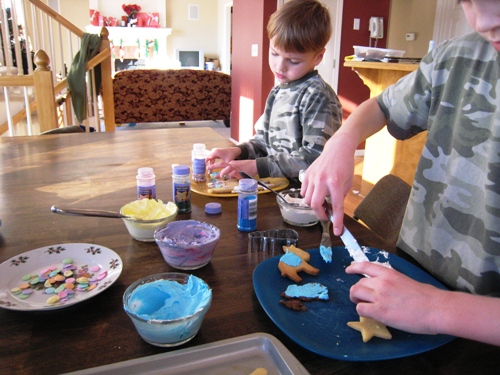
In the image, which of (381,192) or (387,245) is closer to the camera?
(387,245)

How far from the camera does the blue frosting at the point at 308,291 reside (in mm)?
707

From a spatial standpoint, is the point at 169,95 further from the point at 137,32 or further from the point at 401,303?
the point at 401,303

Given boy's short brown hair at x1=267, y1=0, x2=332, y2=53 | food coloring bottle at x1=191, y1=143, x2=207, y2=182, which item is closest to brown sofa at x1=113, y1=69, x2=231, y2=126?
boy's short brown hair at x1=267, y1=0, x2=332, y2=53

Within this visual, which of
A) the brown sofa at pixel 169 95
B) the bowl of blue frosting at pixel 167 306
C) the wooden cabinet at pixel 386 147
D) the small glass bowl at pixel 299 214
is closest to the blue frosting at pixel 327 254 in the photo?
the small glass bowl at pixel 299 214

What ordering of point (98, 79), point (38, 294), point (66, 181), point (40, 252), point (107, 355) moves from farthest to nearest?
point (98, 79)
point (66, 181)
point (40, 252)
point (38, 294)
point (107, 355)

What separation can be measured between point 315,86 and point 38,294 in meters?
A: 1.13

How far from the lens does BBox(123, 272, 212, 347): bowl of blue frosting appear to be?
0.57 metres

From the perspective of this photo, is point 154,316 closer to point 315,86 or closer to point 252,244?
point 252,244

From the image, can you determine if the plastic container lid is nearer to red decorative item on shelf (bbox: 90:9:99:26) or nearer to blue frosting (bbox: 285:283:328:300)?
blue frosting (bbox: 285:283:328:300)

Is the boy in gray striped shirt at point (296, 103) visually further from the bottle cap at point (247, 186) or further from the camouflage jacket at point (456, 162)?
the camouflage jacket at point (456, 162)

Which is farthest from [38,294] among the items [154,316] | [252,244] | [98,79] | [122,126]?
[122,126]

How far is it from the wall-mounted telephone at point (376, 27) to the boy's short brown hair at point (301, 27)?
3929 millimetres

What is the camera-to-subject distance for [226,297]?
715 millimetres

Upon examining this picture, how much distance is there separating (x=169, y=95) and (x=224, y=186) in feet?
17.2
